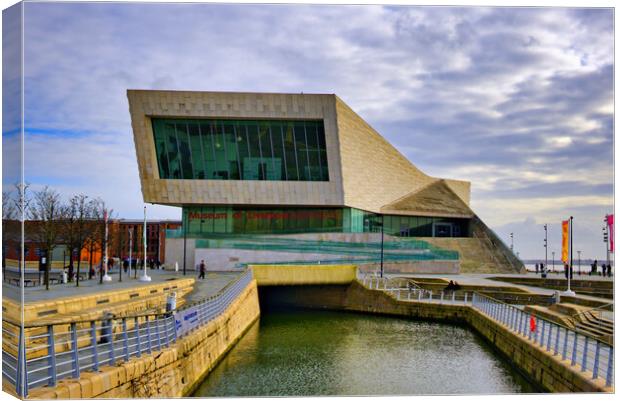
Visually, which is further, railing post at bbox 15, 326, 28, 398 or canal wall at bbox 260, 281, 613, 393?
canal wall at bbox 260, 281, 613, 393

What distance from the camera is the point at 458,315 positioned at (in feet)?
115

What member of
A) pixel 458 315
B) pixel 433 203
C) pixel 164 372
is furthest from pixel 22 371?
pixel 433 203

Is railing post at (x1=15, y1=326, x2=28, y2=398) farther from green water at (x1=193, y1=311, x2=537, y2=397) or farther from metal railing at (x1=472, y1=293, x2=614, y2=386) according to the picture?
metal railing at (x1=472, y1=293, x2=614, y2=386)

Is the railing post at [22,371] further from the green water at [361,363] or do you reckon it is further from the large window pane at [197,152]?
the large window pane at [197,152]

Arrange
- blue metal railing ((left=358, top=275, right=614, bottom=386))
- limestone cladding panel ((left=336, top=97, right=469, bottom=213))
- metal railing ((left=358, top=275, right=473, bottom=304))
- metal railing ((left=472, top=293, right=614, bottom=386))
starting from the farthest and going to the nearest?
limestone cladding panel ((left=336, top=97, right=469, bottom=213)) < metal railing ((left=358, top=275, right=473, bottom=304)) < blue metal railing ((left=358, top=275, right=614, bottom=386)) < metal railing ((left=472, top=293, right=614, bottom=386))

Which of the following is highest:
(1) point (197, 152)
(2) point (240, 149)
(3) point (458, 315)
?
(2) point (240, 149)

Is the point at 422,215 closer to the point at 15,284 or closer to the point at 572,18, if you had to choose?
the point at 572,18

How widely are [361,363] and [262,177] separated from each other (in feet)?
98.8

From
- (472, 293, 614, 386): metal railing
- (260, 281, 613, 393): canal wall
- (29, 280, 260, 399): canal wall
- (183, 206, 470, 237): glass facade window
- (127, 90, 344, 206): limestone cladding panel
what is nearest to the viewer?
(29, 280, 260, 399): canal wall

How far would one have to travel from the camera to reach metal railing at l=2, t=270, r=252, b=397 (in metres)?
10.8

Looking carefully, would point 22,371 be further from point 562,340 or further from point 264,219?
point 264,219

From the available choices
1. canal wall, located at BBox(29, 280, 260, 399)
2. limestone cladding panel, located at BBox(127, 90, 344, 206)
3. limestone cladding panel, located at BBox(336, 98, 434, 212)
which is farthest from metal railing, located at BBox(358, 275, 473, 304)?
canal wall, located at BBox(29, 280, 260, 399)

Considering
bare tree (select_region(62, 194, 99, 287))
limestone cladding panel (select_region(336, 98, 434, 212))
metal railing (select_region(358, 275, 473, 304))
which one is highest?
limestone cladding panel (select_region(336, 98, 434, 212))

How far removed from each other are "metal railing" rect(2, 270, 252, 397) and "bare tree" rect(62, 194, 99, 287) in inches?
583
